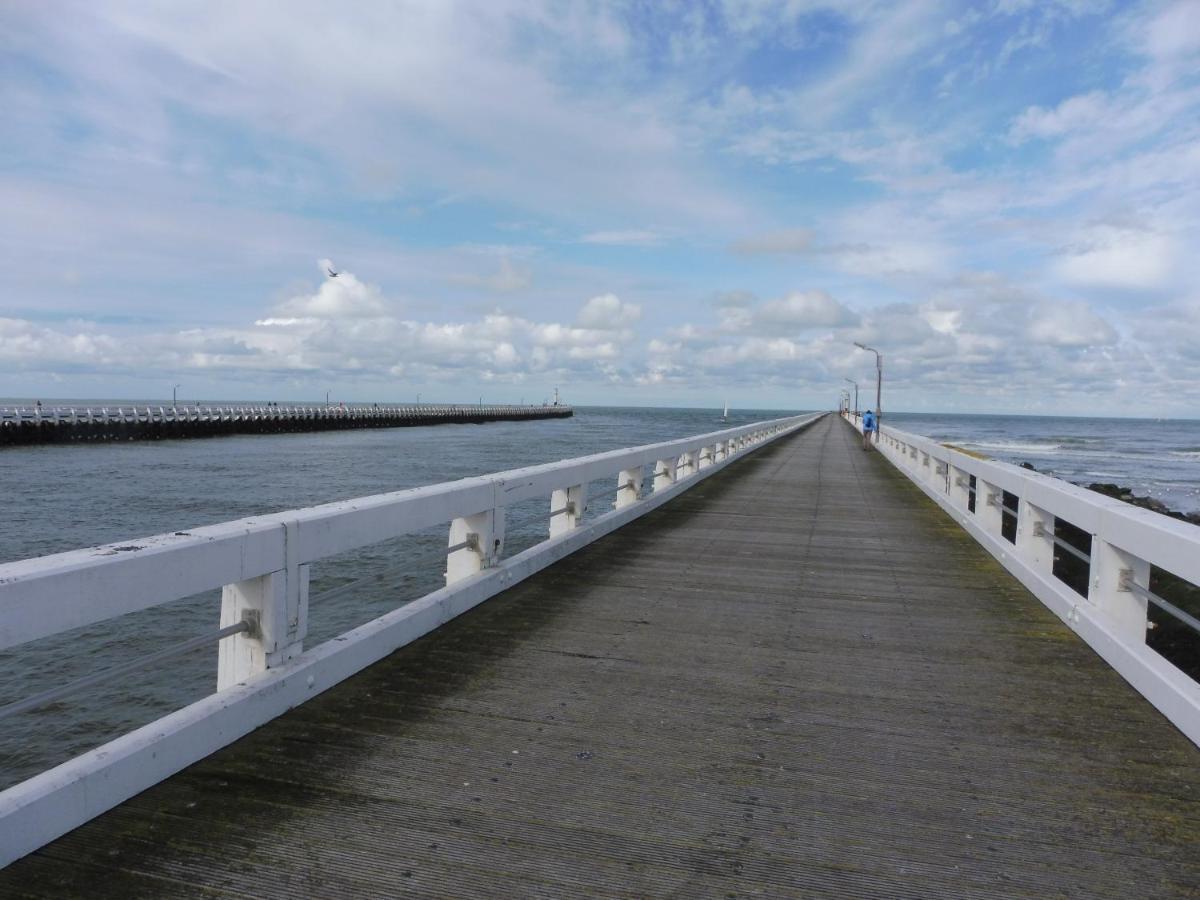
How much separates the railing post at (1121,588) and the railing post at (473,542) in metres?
4.47

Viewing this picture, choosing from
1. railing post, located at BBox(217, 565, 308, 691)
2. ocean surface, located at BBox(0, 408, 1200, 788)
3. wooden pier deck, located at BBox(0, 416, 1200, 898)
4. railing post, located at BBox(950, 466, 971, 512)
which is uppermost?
railing post, located at BBox(950, 466, 971, 512)

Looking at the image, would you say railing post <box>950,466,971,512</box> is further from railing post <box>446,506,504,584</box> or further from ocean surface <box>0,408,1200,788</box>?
railing post <box>446,506,504,584</box>

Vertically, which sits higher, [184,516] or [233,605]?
[233,605]

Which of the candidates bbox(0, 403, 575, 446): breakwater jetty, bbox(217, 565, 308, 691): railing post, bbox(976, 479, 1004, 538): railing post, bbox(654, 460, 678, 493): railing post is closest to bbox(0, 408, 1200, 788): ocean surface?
bbox(217, 565, 308, 691): railing post

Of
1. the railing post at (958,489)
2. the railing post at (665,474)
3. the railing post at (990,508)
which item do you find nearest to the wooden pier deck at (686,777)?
the railing post at (990,508)

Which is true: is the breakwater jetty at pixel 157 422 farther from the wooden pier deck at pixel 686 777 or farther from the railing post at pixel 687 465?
the wooden pier deck at pixel 686 777

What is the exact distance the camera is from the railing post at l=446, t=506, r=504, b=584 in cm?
698

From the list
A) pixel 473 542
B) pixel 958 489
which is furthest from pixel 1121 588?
pixel 958 489

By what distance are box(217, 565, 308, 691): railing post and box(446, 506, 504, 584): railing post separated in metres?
2.61

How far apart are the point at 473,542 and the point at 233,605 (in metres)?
3.00

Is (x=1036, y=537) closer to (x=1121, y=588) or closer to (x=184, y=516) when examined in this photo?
(x=1121, y=588)

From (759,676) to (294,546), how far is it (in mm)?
2863

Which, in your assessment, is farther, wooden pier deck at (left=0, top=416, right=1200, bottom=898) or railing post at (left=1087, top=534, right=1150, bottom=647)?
railing post at (left=1087, top=534, right=1150, bottom=647)

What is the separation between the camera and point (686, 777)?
12.3ft
